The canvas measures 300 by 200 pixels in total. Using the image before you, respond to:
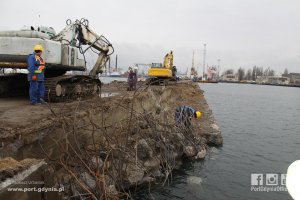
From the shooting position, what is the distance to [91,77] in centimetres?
1198

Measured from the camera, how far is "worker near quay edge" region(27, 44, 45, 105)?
28.5ft

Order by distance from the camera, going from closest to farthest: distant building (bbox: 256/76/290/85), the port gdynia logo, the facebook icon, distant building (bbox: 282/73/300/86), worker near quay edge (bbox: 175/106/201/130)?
the port gdynia logo
the facebook icon
worker near quay edge (bbox: 175/106/201/130)
distant building (bbox: 282/73/300/86)
distant building (bbox: 256/76/290/85)

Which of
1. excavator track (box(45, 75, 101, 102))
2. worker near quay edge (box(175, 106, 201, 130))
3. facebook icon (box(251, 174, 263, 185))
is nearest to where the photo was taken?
excavator track (box(45, 75, 101, 102))

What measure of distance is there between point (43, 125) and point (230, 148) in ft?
31.5

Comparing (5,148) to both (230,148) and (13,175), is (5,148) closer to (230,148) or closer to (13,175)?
(13,175)

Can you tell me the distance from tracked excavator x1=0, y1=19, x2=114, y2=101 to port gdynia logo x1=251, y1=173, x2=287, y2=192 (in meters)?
6.38

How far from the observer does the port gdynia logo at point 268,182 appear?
924cm

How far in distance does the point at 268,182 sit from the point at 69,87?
6941 millimetres

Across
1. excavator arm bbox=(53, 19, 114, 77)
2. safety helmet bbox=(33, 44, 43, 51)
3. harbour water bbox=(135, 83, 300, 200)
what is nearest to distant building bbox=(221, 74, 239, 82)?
harbour water bbox=(135, 83, 300, 200)

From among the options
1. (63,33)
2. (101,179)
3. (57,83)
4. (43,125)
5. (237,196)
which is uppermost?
(63,33)

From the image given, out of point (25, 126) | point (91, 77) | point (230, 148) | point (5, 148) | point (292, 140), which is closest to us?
point (5, 148)

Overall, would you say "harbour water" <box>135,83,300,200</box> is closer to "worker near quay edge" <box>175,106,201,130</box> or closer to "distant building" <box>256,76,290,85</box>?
"worker near quay edge" <box>175,106,201,130</box>

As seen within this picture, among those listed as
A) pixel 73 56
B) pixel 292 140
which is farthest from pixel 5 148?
pixel 292 140

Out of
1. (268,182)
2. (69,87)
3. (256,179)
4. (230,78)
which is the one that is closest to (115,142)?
(69,87)
